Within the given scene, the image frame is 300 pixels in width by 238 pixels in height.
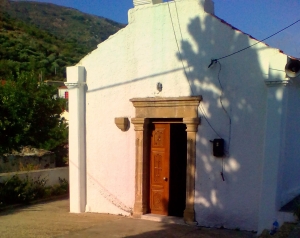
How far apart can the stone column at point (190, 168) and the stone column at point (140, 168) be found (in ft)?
3.55

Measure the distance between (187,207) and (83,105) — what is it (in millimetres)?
3643

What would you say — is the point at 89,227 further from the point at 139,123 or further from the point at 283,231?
the point at 283,231

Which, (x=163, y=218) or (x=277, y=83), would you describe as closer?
(x=277, y=83)

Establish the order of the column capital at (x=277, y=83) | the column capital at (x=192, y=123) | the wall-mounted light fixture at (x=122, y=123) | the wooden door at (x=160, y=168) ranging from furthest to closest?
1. the wall-mounted light fixture at (x=122, y=123)
2. the wooden door at (x=160, y=168)
3. the column capital at (x=192, y=123)
4. the column capital at (x=277, y=83)

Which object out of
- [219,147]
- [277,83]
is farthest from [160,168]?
[277,83]

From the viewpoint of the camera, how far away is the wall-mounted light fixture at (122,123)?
8.27 meters

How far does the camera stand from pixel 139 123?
8094mm

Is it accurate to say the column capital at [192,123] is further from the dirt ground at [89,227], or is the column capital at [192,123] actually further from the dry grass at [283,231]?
the dry grass at [283,231]

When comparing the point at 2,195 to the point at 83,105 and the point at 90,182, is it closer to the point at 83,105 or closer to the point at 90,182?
the point at 90,182

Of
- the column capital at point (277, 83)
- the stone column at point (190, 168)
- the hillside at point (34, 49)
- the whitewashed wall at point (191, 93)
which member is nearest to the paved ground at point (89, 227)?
the stone column at point (190, 168)

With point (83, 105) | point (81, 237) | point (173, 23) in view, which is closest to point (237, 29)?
point (173, 23)

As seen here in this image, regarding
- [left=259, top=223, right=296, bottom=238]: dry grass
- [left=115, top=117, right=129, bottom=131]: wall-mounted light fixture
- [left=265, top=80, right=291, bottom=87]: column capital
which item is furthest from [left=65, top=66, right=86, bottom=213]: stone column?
[left=259, top=223, right=296, bottom=238]: dry grass

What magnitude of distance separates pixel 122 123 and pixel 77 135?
1.33m

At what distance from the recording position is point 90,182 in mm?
8930
